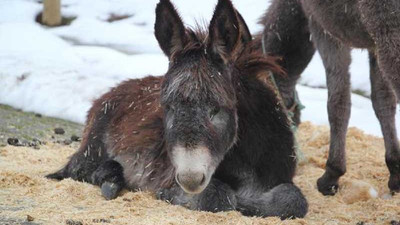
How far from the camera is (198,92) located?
14.8 feet

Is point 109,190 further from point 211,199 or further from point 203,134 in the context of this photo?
point 203,134

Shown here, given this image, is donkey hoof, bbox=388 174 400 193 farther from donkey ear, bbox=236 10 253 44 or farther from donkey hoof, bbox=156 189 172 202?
donkey hoof, bbox=156 189 172 202

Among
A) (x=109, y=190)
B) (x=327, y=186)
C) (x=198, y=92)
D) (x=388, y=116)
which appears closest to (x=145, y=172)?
(x=109, y=190)

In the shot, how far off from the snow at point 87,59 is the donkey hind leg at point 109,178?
9.27 feet

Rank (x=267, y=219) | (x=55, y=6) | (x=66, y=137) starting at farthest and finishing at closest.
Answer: (x=55, y=6) < (x=66, y=137) < (x=267, y=219)

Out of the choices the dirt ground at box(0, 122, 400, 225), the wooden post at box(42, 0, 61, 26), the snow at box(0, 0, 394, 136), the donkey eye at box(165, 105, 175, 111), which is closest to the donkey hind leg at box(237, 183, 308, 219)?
the dirt ground at box(0, 122, 400, 225)

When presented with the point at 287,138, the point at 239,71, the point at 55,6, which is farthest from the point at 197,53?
the point at 55,6

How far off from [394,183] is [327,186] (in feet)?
1.98

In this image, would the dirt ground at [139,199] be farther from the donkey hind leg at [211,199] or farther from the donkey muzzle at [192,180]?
the donkey muzzle at [192,180]

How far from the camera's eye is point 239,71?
17.2ft

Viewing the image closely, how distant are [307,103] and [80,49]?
15.5ft

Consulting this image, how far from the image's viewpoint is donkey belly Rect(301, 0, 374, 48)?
5488 mm

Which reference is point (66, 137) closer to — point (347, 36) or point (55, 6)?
point (347, 36)

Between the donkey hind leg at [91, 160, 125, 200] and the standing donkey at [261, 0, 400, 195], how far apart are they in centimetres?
194
